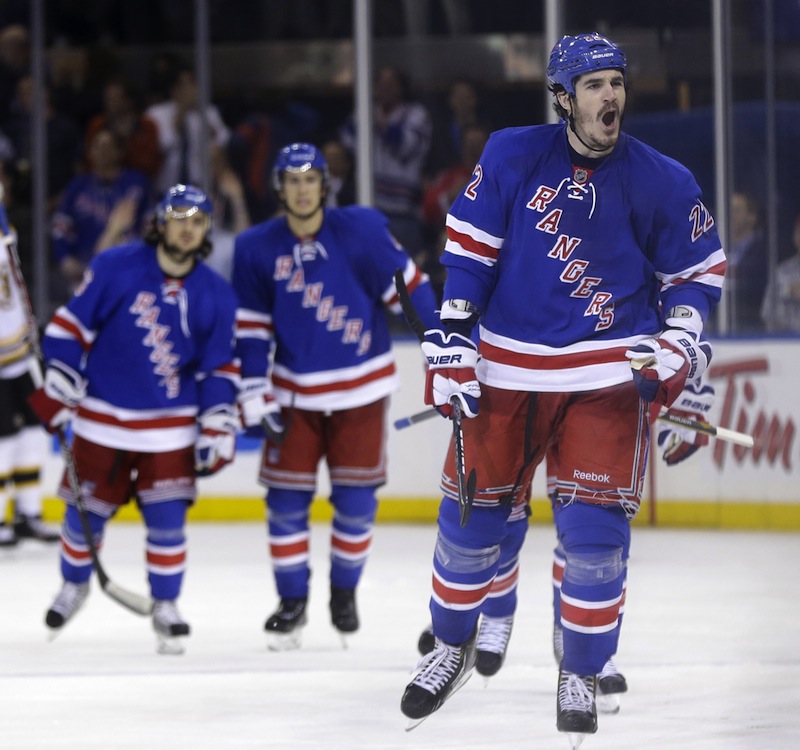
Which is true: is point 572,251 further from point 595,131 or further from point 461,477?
point 461,477

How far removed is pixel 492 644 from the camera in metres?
4.03

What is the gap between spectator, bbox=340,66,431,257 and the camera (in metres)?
7.93

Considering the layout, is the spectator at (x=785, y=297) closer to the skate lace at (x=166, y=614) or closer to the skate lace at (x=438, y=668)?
the skate lace at (x=166, y=614)

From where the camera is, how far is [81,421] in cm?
464

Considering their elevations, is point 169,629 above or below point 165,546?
below

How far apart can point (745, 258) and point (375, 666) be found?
3.59m

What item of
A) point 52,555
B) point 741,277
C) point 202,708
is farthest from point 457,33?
point 202,708

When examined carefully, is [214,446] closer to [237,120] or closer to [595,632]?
[595,632]

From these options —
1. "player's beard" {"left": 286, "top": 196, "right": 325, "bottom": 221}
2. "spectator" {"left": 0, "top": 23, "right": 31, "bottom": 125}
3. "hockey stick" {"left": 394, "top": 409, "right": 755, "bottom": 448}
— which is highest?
"spectator" {"left": 0, "top": 23, "right": 31, "bottom": 125}

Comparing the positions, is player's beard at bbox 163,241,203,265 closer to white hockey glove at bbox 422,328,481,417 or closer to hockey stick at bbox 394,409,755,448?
hockey stick at bbox 394,409,755,448

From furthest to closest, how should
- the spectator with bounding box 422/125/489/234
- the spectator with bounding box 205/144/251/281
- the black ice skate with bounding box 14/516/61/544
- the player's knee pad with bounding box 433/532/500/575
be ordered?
the spectator with bounding box 205/144/251/281 → the spectator with bounding box 422/125/489/234 → the black ice skate with bounding box 14/516/61/544 → the player's knee pad with bounding box 433/532/500/575

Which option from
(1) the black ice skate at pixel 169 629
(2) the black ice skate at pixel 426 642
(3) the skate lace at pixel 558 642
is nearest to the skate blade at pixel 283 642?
(1) the black ice skate at pixel 169 629

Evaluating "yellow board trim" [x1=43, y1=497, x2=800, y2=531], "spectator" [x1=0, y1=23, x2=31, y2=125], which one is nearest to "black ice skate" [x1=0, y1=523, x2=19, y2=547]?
"yellow board trim" [x1=43, y1=497, x2=800, y2=531]

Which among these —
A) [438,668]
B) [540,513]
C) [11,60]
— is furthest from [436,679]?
[11,60]
